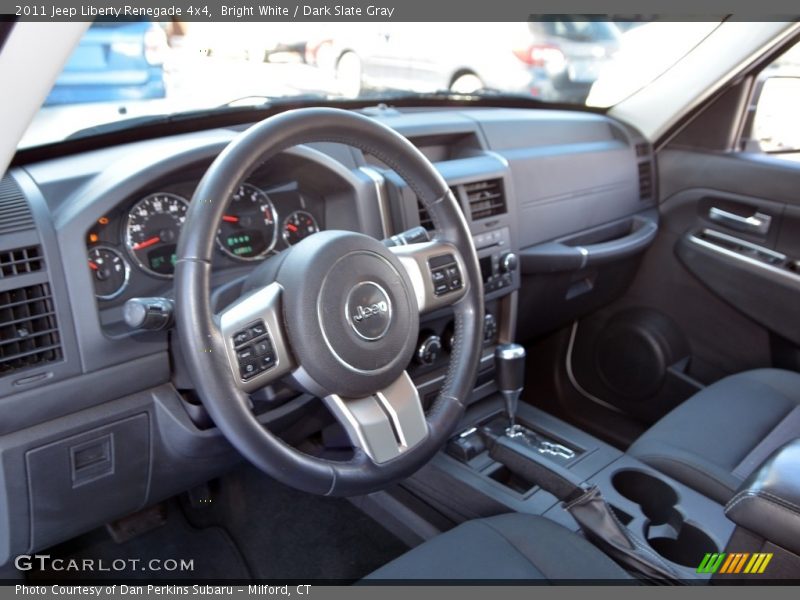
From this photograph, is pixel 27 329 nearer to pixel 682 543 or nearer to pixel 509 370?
pixel 509 370

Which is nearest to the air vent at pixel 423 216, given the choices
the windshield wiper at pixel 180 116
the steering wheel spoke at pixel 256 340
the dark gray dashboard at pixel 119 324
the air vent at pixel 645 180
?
the dark gray dashboard at pixel 119 324

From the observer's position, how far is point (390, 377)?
4.49 feet

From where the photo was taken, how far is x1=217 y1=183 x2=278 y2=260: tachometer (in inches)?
66.6

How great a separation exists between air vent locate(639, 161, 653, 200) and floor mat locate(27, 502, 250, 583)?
6.38ft

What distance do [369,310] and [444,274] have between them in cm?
27

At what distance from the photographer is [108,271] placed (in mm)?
1521

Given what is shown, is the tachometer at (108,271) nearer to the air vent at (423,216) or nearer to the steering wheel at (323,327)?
the steering wheel at (323,327)

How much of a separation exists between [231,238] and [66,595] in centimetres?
90

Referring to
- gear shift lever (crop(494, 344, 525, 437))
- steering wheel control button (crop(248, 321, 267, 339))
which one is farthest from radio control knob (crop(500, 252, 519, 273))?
steering wheel control button (crop(248, 321, 267, 339))

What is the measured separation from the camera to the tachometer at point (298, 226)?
179 centimetres

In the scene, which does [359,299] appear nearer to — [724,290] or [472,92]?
[472,92]

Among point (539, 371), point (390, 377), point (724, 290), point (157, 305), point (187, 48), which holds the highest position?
point (187, 48)

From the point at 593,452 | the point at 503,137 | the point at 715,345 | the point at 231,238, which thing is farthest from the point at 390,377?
the point at 715,345

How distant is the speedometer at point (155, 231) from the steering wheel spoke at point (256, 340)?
353 millimetres
